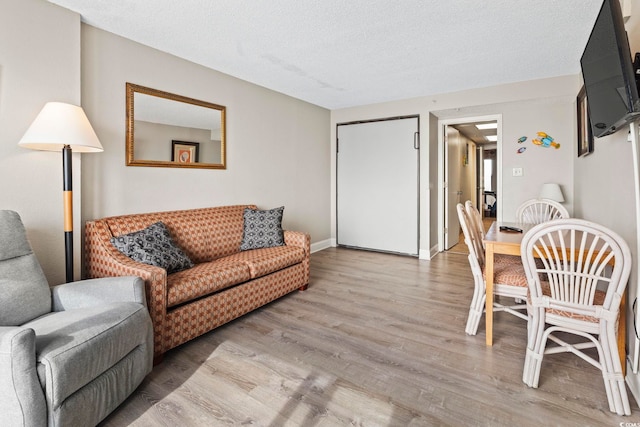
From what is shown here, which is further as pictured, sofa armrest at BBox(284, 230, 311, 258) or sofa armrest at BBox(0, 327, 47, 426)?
sofa armrest at BBox(284, 230, 311, 258)

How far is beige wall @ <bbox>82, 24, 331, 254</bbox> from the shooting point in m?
2.64

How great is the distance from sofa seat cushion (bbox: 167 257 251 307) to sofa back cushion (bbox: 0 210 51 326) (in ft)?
2.17

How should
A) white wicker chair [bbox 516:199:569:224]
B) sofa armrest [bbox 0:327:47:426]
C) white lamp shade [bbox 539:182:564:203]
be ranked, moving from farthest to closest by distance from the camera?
1. white lamp shade [bbox 539:182:564:203]
2. white wicker chair [bbox 516:199:569:224]
3. sofa armrest [bbox 0:327:47:426]

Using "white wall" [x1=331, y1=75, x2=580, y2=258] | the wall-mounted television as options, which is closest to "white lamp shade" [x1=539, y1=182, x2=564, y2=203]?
"white wall" [x1=331, y1=75, x2=580, y2=258]

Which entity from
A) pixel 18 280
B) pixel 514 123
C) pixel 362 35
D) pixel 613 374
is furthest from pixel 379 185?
pixel 18 280

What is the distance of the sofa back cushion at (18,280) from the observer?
1630mm

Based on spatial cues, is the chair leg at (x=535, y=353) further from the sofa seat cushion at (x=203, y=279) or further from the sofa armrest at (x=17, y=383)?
the sofa armrest at (x=17, y=383)

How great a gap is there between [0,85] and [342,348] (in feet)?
9.24

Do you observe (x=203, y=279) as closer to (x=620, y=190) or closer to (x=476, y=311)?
(x=476, y=311)

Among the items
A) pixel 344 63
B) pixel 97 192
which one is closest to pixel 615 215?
pixel 344 63

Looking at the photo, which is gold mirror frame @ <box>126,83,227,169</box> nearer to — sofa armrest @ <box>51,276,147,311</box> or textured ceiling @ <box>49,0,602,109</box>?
textured ceiling @ <box>49,0,602,109</box>

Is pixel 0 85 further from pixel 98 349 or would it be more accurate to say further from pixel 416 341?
pixel 416 341

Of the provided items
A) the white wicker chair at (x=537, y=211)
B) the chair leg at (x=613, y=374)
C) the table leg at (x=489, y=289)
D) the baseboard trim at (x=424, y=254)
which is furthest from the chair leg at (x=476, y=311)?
the baseboard trim at (x=424, y=254)

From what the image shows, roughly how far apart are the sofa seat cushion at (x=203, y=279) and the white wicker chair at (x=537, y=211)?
2.97 metres
